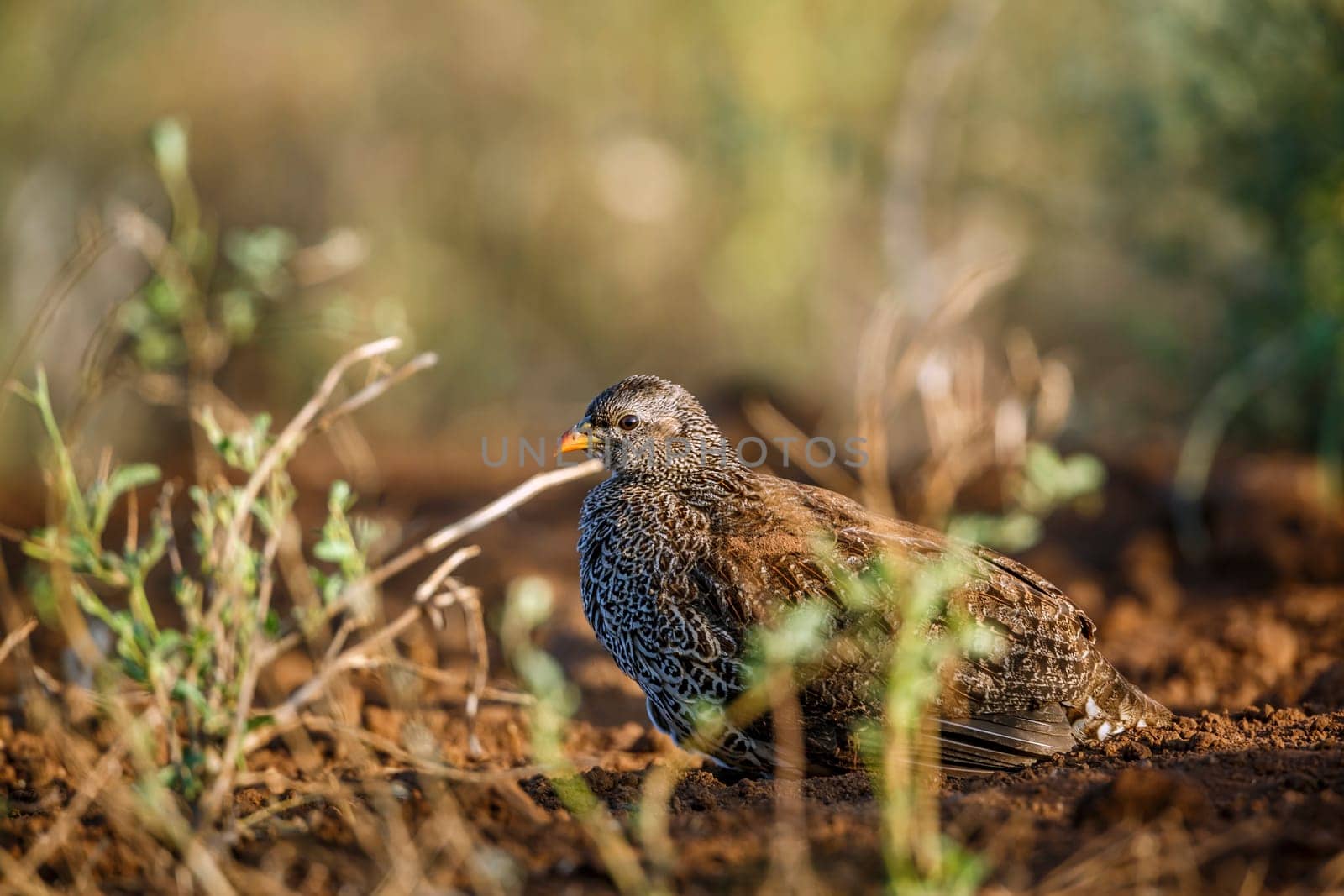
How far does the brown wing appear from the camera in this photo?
13.8 feet

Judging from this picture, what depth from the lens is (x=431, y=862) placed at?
297 centimetres

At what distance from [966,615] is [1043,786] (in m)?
0.86

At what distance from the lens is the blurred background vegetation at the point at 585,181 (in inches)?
424

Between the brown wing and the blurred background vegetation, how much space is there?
233 inches

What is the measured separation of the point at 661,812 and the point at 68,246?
941cm

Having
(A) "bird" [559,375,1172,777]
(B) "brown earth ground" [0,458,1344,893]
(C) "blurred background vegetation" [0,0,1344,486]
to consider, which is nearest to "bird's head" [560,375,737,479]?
(A) "bird" [559,375,1172,777]

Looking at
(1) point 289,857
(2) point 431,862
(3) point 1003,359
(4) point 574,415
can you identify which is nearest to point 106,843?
(1) point 289,857

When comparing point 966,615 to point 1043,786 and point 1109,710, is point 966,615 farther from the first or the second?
point 1043,786

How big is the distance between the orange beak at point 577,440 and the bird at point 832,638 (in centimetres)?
60

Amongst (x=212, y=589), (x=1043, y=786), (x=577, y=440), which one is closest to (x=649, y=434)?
(x=577, y=440)

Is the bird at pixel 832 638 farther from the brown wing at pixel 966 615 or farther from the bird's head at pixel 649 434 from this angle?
the bird's head at pixel 649 434

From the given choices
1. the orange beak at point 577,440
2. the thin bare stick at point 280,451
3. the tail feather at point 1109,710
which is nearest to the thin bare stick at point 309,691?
the thin bare stick at point 280,451

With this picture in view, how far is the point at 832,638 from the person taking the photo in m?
4.25

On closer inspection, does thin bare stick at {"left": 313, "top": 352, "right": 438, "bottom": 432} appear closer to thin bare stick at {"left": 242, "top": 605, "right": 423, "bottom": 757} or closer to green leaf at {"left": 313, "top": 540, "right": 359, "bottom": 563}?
green leaf at {"left": 313, "top": 540, "right": 359, "bottom": 563}
